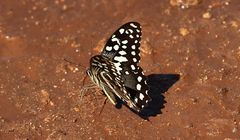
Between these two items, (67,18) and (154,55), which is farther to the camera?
(67,18)

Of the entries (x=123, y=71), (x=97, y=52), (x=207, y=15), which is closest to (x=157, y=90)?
(x=123, y=71)

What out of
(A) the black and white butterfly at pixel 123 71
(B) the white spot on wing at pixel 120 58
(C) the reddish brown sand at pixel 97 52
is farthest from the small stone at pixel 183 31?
(B) the white spot on wing at pixel 120 58

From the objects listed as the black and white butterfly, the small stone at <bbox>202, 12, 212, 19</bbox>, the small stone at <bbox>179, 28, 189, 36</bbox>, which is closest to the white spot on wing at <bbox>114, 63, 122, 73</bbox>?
the black and white butterfly

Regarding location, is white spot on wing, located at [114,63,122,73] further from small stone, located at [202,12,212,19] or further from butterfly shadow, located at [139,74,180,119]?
small stone, located at [202,12,212,19]

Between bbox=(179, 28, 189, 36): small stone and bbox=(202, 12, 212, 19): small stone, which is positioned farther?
bbox=(202, 12, 212, 19): small stone

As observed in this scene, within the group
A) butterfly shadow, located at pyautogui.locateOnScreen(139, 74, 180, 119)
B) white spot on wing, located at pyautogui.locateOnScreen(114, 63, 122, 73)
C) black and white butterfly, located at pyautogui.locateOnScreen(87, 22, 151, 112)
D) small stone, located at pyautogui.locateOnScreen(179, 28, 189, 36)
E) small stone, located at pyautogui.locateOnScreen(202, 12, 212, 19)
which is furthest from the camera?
small stone, located at pyautogui.locateOnScreen(202, 12, 212, 19)

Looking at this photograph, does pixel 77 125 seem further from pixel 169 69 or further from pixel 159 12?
pixel 159 12

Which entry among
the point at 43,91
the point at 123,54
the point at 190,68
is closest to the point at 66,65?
the point at 43,91
